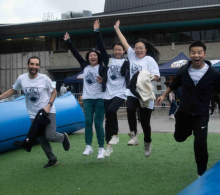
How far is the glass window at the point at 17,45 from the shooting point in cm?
3338

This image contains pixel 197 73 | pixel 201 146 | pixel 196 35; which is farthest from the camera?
pixel 196 35

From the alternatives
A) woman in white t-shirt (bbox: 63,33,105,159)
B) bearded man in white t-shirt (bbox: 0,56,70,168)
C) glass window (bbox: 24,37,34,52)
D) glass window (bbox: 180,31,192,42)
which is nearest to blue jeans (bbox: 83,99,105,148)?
woman in white t-shirt (bbox: 63,33,105,159)

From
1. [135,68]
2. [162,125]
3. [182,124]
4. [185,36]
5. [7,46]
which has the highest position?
[7,46]

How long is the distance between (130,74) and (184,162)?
1.89m

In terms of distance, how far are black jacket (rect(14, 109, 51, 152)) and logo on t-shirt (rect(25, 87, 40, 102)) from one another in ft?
0.90

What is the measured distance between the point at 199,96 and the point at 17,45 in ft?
101

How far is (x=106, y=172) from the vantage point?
5.77 m

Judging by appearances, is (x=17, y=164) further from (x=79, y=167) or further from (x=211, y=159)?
(x=211, y=159)

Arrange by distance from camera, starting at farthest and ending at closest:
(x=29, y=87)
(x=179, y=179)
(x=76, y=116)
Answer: (x=76, y=116) → (x=29, y=87) → (x=179, y=179)

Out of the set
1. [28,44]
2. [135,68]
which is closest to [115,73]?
[135,68]

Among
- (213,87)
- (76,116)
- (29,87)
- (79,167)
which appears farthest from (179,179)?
(76,116)

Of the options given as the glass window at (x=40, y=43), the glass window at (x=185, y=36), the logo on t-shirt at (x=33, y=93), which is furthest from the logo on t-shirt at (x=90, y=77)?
the glass window at (x=40, y=43)

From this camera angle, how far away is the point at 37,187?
5.05m

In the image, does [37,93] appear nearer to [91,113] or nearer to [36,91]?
[36,91]
